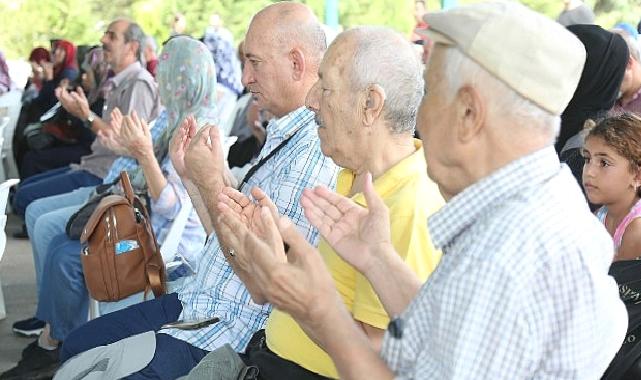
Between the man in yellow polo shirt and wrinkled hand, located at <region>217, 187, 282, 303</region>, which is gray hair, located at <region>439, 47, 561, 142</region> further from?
the man in yellow polo shirt

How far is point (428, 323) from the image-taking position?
52.1 inches

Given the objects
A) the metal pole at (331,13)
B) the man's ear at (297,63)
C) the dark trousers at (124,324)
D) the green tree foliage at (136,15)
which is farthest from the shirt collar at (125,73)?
the metal pole at (331,13)

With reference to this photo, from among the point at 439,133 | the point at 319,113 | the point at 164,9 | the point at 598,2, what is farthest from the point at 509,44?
the point at 164,9

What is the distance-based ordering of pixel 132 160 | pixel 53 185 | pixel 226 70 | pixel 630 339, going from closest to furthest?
1. pixel 630 339
2. pixel 132 160
3. pixel 53 185
4. pixel 226 70

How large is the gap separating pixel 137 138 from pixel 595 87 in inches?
68.4

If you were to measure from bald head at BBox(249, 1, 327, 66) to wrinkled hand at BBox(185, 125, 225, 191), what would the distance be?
1.15 feet

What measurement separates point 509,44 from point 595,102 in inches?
91.7

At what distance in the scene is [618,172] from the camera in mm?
2705

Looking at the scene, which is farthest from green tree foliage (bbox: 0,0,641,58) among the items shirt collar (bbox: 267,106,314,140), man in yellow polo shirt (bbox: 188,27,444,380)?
man in yellow polo shirt (bbox: 188,27,444,380)

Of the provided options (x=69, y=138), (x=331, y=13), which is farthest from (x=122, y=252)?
(x=331, y=13)

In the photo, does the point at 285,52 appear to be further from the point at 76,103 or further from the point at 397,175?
the point at 76,103

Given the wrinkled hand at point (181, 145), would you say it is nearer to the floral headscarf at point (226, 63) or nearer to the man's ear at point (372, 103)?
the man's ear at point (372, 103)

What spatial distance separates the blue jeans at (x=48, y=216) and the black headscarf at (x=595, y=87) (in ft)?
7.84

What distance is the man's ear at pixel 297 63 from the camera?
8.88ft
